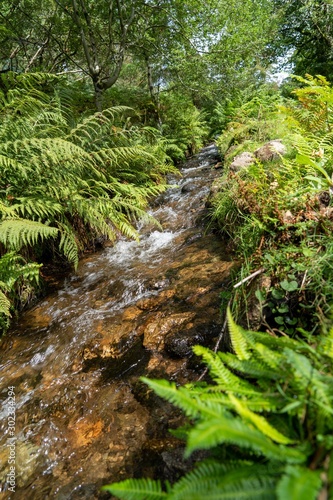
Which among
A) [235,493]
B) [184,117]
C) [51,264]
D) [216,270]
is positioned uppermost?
[184,117]

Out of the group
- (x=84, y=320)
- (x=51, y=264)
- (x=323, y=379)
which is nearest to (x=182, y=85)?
(x=51, y=264)

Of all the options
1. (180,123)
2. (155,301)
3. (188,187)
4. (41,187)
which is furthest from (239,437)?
(180,123)

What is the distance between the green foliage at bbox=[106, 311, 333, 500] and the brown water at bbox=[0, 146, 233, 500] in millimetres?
606

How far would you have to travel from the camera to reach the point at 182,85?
782 cm

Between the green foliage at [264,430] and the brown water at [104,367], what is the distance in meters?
0.61

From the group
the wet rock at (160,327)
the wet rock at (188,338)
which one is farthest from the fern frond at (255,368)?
the wet rock at (160,327)

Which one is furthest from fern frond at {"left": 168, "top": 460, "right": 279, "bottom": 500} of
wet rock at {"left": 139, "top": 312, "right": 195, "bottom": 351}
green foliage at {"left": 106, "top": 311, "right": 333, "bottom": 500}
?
wet rock at {"left": 139, "top": 312, "right": 195, "bottom": 351}

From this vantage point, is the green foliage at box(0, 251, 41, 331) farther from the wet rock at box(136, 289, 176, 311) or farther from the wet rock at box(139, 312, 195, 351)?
the wet rock at box(139, 312, 195, 351)

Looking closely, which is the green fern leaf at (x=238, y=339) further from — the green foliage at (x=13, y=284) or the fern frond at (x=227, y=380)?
the green foliage at (x=13, y=284)

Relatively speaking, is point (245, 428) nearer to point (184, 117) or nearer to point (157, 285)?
point (157, 285)

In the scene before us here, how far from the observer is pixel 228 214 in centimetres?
317

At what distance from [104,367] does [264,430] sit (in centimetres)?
170

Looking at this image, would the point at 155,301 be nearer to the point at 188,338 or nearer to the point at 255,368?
the point at 188,338

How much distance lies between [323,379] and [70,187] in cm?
353
